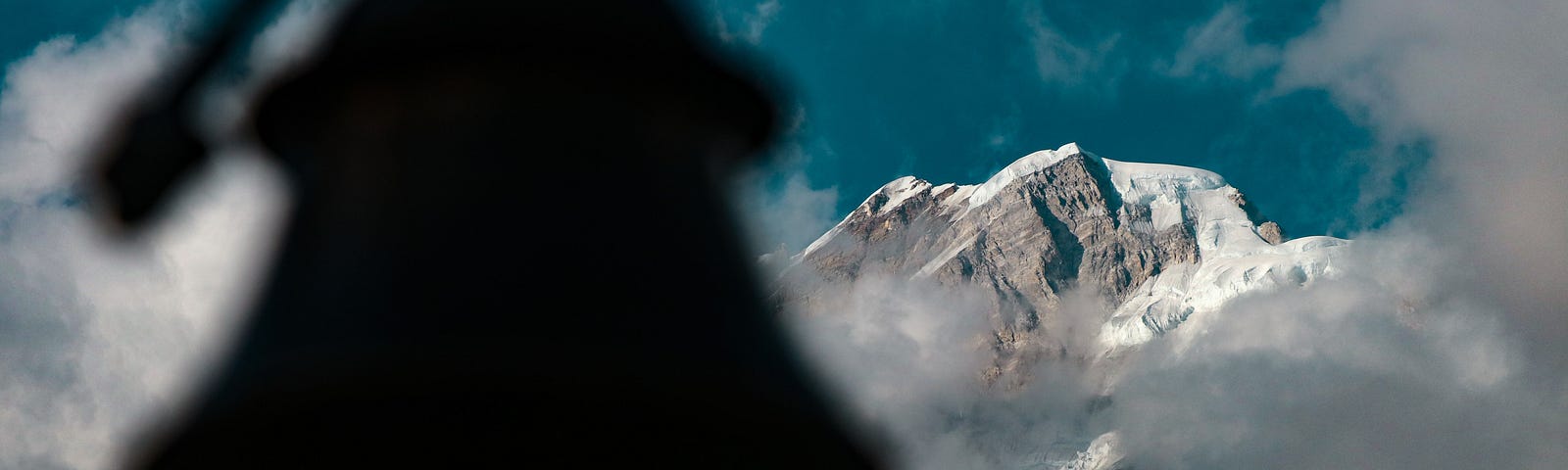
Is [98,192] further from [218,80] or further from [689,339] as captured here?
[689,339]

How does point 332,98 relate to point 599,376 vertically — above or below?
above

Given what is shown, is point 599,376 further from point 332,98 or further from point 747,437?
point 332,98

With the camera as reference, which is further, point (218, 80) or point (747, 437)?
point (218, 80)

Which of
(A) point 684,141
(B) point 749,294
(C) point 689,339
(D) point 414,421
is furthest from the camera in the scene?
(A) point 684,141

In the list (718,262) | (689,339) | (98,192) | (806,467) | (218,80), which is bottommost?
(806,467)

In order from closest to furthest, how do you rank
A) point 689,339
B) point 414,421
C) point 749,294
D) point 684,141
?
1. point 414,421
2. point 689,339
3. point 749,294
4. point 684,141

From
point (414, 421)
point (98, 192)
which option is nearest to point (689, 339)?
point (414, 421)
